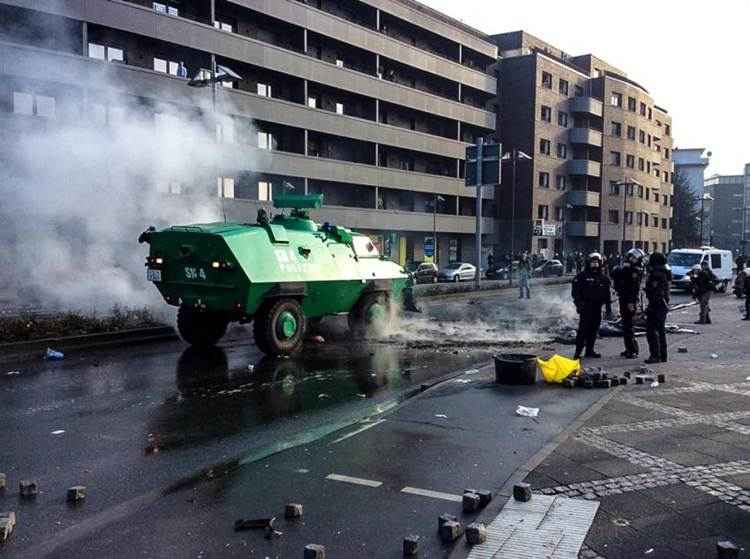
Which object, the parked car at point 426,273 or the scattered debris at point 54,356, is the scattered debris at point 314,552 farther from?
the parked car at point 426,273

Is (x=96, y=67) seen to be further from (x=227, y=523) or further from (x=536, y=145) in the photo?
(x=536, y=145)

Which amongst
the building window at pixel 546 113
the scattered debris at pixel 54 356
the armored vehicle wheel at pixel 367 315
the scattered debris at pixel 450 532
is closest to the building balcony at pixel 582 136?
the building window at pixel 546 113

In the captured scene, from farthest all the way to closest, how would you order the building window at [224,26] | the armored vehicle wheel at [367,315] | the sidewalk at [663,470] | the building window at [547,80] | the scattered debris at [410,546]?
the building window at [547,80] < the building window at [224,26] < the armored vehicle wheel at [367,315] < the sidewalk at [663,470] < the scattered debris at [410,546]

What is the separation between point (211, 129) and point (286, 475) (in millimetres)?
13727

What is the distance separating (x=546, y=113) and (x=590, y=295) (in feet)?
165

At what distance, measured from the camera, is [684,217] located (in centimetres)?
8650

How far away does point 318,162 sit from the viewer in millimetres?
38375

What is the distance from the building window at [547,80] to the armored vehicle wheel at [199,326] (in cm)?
5055

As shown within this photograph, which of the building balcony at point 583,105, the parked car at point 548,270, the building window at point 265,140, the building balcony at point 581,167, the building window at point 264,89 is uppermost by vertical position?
the building balcony at point 583,105

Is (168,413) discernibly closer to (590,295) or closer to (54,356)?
(54,356)

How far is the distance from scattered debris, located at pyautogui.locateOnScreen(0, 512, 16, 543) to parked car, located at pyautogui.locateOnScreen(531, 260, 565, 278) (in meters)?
39.2

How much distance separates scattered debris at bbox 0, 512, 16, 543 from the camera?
3770 mm

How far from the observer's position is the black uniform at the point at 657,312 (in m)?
10.1

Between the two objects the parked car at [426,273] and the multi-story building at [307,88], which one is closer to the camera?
the multi-story building at [307,88]
